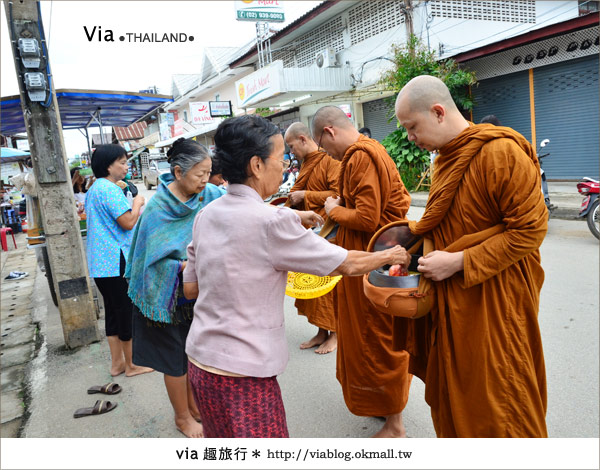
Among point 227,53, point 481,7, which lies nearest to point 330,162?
point 481,7

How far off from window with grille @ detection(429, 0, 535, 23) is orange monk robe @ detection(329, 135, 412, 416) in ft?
39.1

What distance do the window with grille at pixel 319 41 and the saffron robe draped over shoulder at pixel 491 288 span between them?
15796 millimetres

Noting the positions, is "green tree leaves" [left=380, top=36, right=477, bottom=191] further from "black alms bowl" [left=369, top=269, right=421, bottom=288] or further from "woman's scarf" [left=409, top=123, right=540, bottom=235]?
"black alms bowl" [left=369, top=269, right=421, bottom=288]

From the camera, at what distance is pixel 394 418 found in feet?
8.43

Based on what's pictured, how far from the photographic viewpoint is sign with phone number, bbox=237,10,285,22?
16.6 meters

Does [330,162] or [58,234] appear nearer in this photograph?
[330,162]

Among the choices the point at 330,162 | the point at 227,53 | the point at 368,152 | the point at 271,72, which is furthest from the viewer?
the point at 227,53

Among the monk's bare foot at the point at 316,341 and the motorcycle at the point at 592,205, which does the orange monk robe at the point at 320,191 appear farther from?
the motorcycle at the point at 592,205

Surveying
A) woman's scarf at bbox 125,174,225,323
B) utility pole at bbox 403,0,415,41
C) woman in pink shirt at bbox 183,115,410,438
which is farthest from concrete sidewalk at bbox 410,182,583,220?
woman in pink shirt at bbox 183,115,410,438

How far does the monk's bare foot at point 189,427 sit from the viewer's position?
2762mm

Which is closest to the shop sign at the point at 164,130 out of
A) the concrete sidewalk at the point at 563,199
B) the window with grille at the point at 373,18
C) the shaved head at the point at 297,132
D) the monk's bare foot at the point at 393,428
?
the window with grille at the point at 373,18

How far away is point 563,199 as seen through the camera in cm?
912

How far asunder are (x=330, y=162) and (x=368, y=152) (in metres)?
1.20

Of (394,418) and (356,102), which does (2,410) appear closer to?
(394,418)
